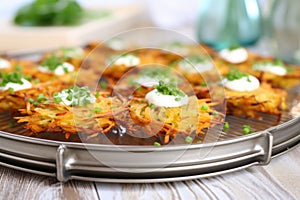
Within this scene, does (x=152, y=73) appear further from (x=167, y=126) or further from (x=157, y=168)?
(x=157, y=168)

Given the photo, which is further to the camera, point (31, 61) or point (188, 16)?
point (188, 16)

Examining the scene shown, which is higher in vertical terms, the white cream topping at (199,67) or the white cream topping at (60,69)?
the white cream topping at (60,69)

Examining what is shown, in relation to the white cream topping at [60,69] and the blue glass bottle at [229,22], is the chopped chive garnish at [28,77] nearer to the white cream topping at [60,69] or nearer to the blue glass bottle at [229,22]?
the white cream topping at [60,69]

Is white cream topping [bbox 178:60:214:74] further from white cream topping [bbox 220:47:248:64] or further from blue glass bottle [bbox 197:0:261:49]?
blue glass bottle [bbox 197:0:261:49]

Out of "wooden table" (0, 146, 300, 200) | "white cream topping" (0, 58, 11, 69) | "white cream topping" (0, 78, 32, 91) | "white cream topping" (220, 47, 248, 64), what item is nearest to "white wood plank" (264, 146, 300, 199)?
"wooden table" (0, 146, 300, 200)

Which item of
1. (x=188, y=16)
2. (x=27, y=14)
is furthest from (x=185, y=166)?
(x=188, y=16)

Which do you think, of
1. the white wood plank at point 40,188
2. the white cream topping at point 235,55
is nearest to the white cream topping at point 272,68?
the white cream topping at point 235,55
